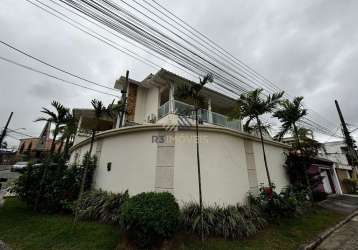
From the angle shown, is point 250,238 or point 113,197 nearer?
point 250,238

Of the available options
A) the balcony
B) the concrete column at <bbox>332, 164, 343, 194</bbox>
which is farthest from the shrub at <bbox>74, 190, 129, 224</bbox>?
the concrete column at <bbox>332, 164, 343, 194</bbox>

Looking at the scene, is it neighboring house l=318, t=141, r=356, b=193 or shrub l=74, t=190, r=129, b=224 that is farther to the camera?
neighboring house l=318, t=141, r=356, b=193

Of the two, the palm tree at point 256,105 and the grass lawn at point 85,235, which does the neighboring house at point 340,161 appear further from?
the grass lawn at point 85,235

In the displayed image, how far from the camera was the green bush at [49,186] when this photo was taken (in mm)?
6320

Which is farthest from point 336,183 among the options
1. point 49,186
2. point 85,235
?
point 49,186

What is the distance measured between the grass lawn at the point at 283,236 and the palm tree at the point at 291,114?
4170 mm

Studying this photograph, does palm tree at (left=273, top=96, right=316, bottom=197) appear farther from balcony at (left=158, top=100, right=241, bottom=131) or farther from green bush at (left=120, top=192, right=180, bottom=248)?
green bush at (left=120, top=192, right=180, bottom=248)

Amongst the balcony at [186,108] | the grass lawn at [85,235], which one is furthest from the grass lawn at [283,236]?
the balcony at [186,108]

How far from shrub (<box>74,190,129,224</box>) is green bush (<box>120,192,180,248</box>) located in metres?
1.53

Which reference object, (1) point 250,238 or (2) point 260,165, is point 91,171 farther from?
(2) point 260,165

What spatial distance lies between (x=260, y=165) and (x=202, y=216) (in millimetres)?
4520

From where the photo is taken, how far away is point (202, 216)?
494 cm

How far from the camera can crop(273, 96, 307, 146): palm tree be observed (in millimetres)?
8758

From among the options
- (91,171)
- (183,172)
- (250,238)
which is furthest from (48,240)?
(250,238)
